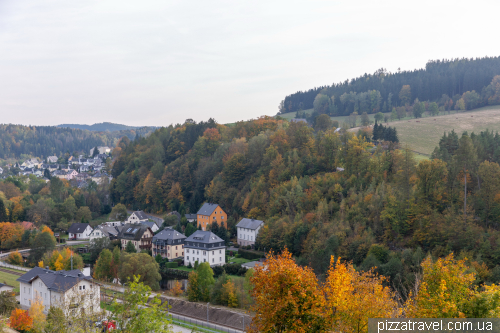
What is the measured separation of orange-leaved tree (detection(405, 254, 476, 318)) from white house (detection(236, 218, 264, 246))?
1479 inches

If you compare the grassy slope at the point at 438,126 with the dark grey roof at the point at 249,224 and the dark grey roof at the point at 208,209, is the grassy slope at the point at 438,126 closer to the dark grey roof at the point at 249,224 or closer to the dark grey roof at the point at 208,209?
the dark grey roof at the point at 249,224

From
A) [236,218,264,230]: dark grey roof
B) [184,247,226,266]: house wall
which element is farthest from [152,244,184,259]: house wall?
[236,218,264,230]: dark grey roof

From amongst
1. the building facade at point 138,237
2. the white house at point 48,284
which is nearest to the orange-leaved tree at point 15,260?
the building facade at point 138,237

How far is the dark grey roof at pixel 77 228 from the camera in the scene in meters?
60.5

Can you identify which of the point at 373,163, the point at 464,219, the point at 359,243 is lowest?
the point at 359,243

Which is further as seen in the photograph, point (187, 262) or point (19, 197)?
point (19, 197)

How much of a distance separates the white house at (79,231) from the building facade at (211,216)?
56.5ft

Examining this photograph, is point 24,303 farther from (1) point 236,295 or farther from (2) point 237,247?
(2) point 237,247

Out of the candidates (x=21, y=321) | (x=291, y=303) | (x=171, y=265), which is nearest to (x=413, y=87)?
(x=171, y=265)

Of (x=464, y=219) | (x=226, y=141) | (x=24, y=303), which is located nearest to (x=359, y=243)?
(x=464, y=219)

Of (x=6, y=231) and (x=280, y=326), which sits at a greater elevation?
(x=280, y=326)

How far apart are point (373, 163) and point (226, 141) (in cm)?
3562

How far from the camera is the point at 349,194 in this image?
44.8m

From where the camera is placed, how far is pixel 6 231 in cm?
5438
